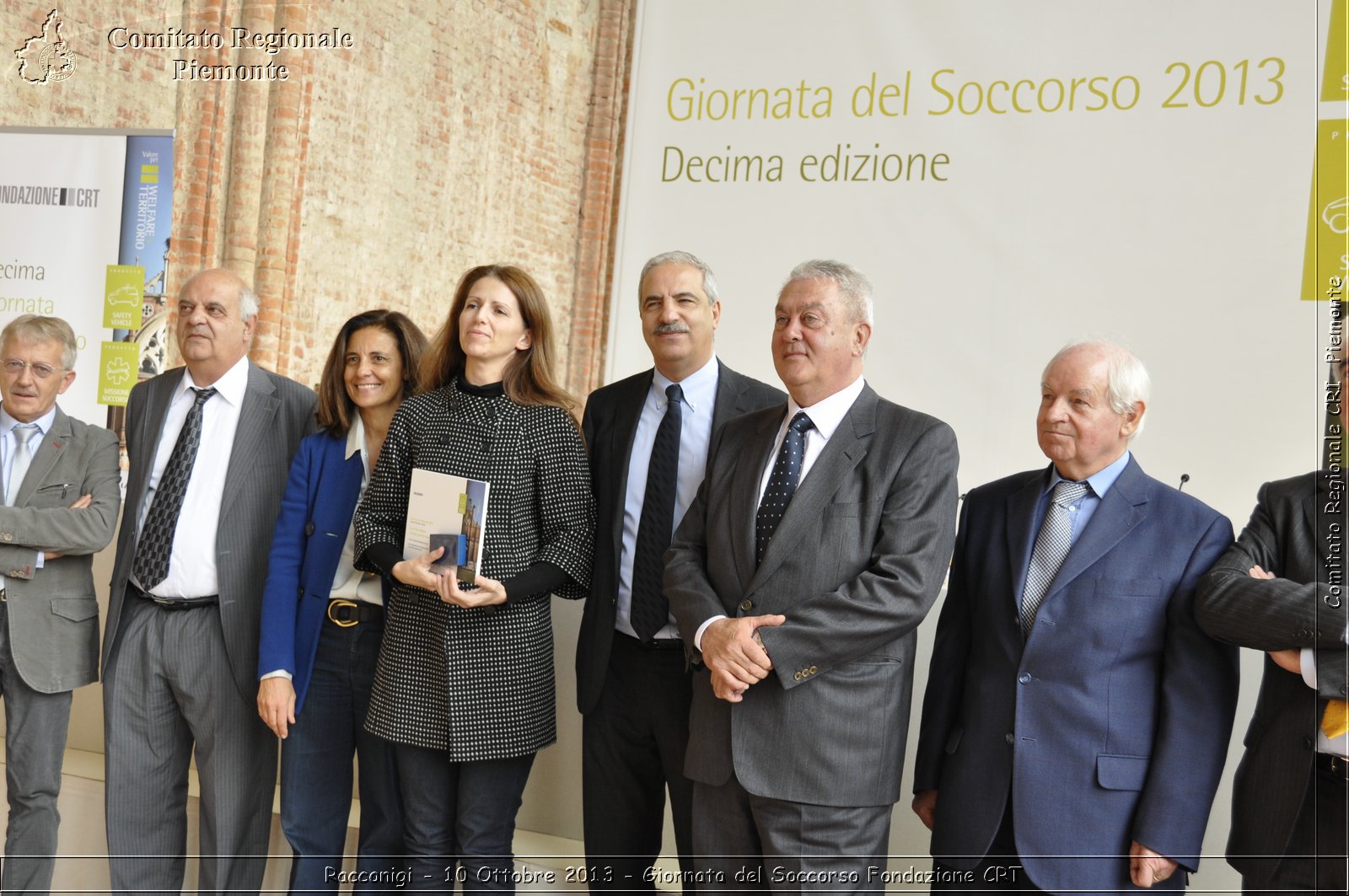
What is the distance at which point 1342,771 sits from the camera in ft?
7.22

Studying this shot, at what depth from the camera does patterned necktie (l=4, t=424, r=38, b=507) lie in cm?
354

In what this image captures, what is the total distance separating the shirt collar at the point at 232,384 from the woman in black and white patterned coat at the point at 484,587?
66cm

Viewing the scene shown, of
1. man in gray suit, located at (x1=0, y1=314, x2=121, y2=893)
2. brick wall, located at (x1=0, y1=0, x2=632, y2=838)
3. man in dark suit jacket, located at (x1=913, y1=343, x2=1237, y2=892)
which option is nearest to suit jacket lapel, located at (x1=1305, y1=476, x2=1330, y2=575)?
man in dark suit jacket, located at (x1=913, y1=343, x2=1237, y2=892)

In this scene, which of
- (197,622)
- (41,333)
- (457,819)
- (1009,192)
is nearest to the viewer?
(457,819)

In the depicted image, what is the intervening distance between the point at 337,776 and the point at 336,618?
49 centimetres

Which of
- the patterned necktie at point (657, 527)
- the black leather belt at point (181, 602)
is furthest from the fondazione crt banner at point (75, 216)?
the patterned necktie at point (657, 527)

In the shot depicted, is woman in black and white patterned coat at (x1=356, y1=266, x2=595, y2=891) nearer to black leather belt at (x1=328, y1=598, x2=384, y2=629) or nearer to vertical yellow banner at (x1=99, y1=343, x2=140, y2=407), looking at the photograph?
black leather belt at (x1=328, y1=598, x2=384, y2=629)

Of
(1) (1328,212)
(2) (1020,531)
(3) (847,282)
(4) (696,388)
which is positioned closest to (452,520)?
(4) (696,388)

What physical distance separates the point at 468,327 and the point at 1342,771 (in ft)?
7.26

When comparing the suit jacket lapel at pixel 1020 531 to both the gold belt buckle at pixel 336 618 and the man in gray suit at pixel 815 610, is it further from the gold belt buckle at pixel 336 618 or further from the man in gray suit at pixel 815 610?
the gold belt buckle at pixel 336 618

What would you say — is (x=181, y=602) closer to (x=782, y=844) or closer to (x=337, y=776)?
(x=337, y=776)

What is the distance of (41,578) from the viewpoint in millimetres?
3529

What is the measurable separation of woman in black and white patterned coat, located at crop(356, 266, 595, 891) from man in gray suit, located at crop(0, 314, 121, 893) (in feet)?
3.45

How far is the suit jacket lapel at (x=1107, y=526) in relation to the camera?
2430mm
